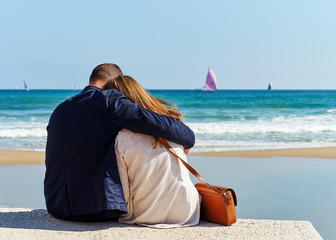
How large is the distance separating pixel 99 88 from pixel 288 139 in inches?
367

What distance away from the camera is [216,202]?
2.85 metres

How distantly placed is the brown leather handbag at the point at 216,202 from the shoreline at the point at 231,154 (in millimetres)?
4740

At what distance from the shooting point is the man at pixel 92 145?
8.51ft

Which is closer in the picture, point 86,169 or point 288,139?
point 86,169

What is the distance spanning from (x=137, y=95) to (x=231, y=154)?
18.2 feet

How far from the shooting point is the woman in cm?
268

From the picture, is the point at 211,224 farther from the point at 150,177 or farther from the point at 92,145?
the point at 92,145

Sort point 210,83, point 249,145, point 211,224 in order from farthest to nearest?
point 210,83
point 249,145
point 211,224

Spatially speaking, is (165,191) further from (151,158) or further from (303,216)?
(303,216)

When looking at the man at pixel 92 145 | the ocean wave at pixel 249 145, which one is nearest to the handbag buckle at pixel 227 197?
the man at pixel 92 145

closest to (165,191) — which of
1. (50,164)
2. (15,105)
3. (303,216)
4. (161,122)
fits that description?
(161,122)

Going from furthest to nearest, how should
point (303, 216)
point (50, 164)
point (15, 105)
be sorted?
point (15, 105) < point (303, 216) < point (50, 164)

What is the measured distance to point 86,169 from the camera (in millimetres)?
2654

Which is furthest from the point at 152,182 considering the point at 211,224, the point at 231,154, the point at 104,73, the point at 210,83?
the point at 210,83
